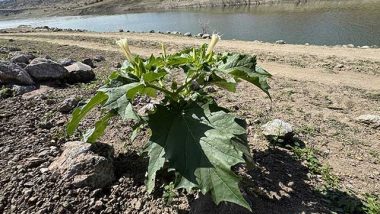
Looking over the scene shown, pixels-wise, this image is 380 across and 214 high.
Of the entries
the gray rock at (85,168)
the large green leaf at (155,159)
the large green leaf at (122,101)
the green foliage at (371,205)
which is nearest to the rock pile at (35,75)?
the gray rock at (85,168)

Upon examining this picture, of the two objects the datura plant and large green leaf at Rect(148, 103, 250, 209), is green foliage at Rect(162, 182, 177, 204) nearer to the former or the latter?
the datura plant

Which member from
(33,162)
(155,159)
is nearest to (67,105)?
(33,162)

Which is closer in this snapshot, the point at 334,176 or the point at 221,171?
the point at 221,171

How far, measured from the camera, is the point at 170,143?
2.72 meters

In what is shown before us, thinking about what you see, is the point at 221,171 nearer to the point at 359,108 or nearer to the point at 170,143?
the point at 170,143

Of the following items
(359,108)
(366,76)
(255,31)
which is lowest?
(255,31)

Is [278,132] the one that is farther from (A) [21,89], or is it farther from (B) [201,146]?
(A) [21,89]

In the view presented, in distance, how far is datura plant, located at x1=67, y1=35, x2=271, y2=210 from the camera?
97.3 inches

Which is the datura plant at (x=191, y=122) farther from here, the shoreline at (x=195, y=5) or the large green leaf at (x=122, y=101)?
the shoreline at (x=195, y=5)

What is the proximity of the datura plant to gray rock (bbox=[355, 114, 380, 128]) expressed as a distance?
11.9ft

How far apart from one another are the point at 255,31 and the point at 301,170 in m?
26.7

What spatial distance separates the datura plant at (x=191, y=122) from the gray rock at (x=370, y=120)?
143 inches

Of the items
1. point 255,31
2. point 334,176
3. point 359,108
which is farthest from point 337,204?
point 255,31

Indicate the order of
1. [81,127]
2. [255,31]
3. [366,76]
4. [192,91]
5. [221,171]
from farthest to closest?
[255,31]
[366,76]
[81,127]
[192,91]
[221,171]
